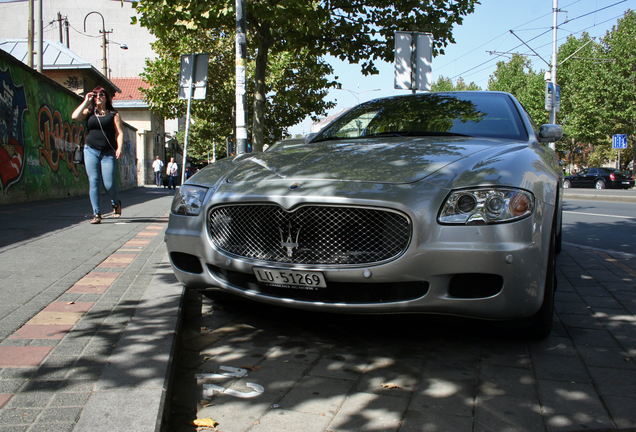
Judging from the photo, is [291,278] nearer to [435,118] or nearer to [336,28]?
[435,118]

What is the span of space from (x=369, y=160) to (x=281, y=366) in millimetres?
1247

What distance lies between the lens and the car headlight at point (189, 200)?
3451 mm

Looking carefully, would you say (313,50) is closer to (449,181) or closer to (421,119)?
(421,119)

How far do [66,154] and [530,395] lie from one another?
1596 centimetres

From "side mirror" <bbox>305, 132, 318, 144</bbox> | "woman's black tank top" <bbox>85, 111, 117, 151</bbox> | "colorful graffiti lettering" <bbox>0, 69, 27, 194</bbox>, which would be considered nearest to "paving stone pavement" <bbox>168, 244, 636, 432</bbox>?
"side mirror" <bbox>305, 132, 318, 144</bbox>

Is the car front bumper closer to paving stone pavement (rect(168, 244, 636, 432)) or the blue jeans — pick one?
paving stone pavement (rect(168, 244, 636, 432))

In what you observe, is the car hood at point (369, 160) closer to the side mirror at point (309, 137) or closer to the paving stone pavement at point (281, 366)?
the side mirror at point (309, 137)

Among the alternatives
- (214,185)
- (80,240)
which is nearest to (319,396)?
(214,185)

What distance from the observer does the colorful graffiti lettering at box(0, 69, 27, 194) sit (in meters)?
11.5

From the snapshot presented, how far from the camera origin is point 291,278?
9.80ft

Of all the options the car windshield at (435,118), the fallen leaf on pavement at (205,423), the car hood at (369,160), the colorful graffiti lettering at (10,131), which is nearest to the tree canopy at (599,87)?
the colorful graffiti lettering at (10,131)

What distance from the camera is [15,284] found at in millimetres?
4020

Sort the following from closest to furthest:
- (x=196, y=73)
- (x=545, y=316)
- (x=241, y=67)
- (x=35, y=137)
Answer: (x=545, y=316), (x=241, y=67), (x=196, y=73), (x=35, y=137)

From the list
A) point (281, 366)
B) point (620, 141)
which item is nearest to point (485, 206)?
point (281, 366)
